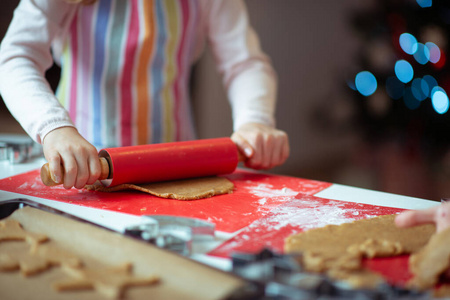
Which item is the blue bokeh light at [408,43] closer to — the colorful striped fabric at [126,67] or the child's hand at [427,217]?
the colorful striped fabric at [126,67]

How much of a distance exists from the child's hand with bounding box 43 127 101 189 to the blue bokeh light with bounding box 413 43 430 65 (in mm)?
2498

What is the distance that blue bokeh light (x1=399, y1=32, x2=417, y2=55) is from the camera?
274cm

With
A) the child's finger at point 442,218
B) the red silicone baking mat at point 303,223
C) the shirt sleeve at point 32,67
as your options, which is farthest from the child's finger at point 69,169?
the child's finger at point 442,218

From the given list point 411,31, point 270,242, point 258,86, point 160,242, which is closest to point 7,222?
point 160,242

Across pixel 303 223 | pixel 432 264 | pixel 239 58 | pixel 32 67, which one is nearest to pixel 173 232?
pixel 303 223

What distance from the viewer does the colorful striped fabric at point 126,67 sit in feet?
3.80

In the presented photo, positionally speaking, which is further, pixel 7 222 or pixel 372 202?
pixel 372 202

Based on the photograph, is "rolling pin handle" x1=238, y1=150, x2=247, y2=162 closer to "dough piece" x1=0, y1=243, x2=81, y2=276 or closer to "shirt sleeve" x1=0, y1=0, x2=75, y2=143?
"shirt sleeve" x1=0, y1=0, x2=75, y2=143

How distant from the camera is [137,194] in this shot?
2.74 feet

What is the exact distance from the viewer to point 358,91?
305 cm

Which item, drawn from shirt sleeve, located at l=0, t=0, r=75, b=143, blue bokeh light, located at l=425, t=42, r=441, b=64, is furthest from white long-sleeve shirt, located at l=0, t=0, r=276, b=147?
blue bokeh light, located at l=425, t=42, r=441, b=64

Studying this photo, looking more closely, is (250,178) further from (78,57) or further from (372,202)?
(78,57)

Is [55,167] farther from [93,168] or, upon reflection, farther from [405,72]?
[405,72]

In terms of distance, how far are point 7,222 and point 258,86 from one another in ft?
2.76
